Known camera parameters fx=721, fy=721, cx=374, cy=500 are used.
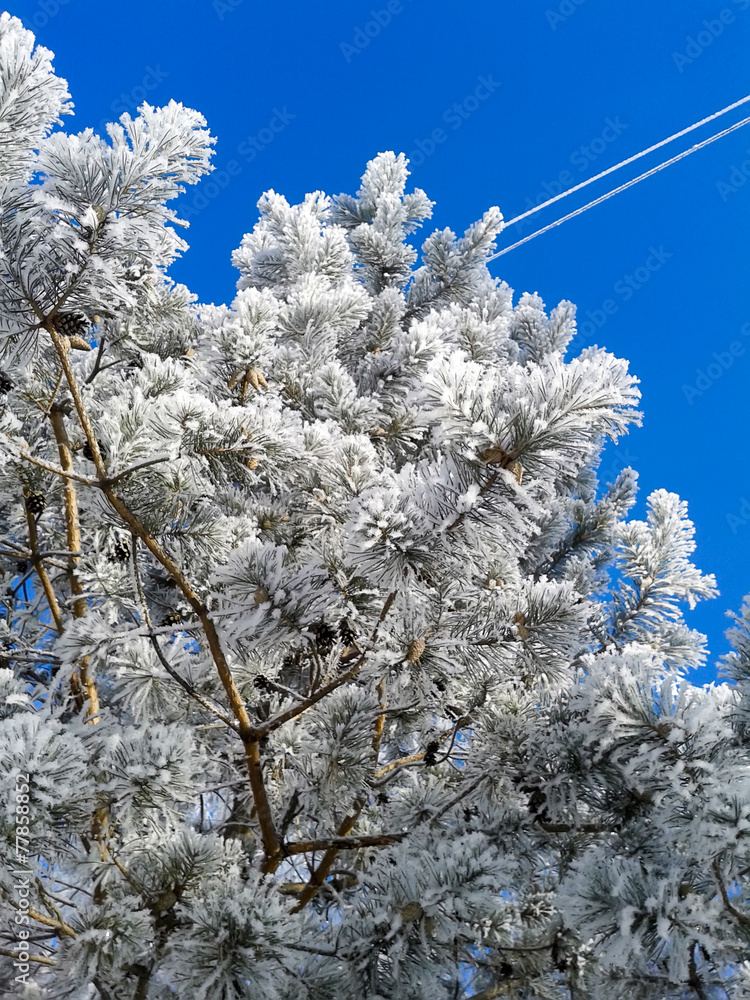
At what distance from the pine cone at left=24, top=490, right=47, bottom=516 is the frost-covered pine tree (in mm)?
11

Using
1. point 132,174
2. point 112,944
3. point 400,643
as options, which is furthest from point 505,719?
point 132,174

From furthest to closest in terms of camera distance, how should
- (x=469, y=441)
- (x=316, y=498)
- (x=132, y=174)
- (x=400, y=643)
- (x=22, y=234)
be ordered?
1. (x=316, y=498)
2. (x=400, y=643)
3. (x=22, y=234)
4. (x=132, y=174)
5. (x=469, y=441)

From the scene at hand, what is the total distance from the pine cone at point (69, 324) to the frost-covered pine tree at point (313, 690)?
0.04 ft

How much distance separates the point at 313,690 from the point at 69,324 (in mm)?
1117

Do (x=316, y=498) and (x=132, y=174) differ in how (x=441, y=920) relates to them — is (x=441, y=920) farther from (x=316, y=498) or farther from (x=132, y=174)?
(x=132, y=174)

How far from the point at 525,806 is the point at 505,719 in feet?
0.80

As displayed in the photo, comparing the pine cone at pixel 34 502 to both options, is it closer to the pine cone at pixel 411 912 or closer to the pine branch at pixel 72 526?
the pine branch at pixel 72 526

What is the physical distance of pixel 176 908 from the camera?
5.77 ft

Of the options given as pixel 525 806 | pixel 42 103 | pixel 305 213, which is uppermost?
pixel 305 213

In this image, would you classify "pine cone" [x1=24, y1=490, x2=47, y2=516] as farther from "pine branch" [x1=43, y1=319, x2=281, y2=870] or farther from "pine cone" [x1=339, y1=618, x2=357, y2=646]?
"pine cone" [x1=339, y1=618, x2=357, y2=646]

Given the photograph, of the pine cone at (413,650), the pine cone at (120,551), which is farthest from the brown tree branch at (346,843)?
the pine cone at (120,551)

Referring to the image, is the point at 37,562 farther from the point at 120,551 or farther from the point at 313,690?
the point at 313,690

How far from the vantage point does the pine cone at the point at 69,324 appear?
1630 mm

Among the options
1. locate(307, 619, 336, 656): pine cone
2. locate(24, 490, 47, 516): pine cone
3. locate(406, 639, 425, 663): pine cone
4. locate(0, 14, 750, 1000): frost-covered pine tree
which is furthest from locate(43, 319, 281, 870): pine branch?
locate(24, 490, 47, 516): pine cone
